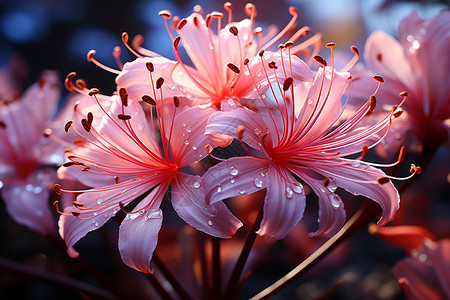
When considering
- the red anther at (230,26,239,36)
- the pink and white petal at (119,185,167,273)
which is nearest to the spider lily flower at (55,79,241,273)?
the pink and white petal at (119,185,167,273)

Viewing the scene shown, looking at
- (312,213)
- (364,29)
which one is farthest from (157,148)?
(364,29)

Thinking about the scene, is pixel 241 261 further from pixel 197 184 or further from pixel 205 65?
pixel 205 65

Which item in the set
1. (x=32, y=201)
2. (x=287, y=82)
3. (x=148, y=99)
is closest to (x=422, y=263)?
(x=287, y=82)

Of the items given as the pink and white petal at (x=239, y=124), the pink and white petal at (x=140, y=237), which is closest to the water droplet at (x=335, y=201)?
the pink and white petal at (x=239, y=124)

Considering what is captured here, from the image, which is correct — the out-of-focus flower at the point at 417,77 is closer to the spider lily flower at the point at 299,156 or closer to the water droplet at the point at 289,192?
the spider lily flower at the point at 299,156

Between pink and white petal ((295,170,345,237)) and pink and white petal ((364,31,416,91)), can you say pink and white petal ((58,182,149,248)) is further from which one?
pink and white petal ((364,31,416,91))

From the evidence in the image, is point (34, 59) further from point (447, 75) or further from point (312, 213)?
point (447, 75)

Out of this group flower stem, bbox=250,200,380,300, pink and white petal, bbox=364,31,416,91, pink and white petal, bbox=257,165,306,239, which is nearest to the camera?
pink and white petal, bbox=257,165,306,239
